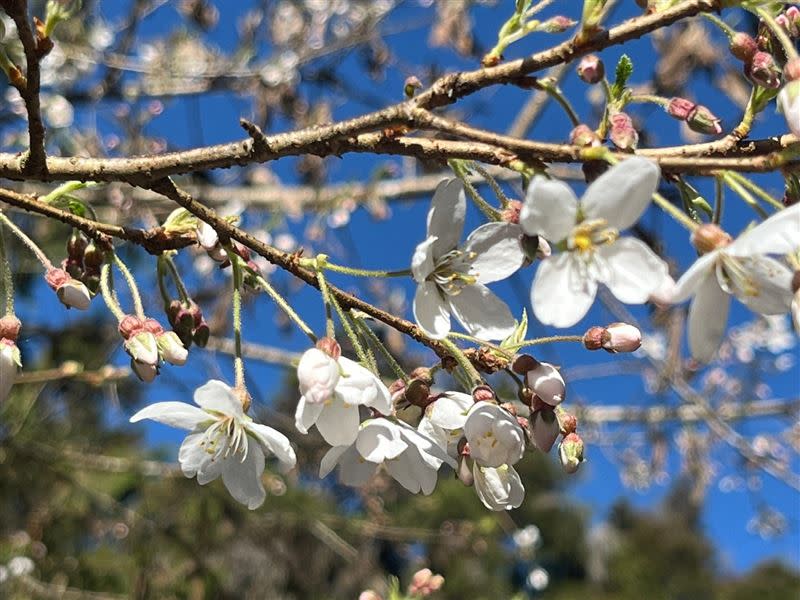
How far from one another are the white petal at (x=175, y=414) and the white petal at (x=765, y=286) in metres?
0.51

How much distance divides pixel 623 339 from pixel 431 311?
19 centimetres

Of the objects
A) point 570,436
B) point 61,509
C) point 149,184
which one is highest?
point 149,184

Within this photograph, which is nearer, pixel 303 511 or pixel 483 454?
pixel 483 454

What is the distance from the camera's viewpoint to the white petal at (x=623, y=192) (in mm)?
519

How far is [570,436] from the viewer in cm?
73

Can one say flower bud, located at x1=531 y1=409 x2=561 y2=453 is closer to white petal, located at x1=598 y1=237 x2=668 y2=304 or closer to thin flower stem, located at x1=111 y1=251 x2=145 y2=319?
white petal, located at x1=598 y1=237 x2=668 y2=304

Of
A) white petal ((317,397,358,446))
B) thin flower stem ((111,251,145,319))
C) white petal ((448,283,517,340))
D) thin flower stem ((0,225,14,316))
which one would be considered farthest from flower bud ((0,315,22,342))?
white petal ((448,283,517,340))

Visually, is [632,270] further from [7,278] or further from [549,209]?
[7,278]

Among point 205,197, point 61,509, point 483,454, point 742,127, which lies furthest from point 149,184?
point 61,509

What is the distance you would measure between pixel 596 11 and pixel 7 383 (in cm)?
64

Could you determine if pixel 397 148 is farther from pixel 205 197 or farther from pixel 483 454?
pixel 205 197

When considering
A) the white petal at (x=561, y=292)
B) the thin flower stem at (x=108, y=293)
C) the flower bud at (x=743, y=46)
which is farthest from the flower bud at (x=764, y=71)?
the thin flower stem at (x=108, y=293)

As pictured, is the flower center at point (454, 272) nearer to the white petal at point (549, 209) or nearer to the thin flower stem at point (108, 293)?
the white petal at point (549, 209)

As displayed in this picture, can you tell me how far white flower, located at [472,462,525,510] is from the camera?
751mm
